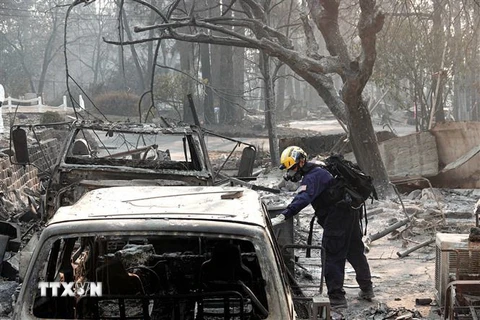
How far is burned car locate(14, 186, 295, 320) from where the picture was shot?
3822mm

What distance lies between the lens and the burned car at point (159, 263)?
3822mm

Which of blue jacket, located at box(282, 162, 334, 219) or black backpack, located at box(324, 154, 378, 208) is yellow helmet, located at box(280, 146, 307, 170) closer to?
blue jacket, located at box(282, 162, 334, 219)

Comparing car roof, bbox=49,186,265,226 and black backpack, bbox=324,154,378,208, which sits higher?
car roof, bbox=49,186,265,226

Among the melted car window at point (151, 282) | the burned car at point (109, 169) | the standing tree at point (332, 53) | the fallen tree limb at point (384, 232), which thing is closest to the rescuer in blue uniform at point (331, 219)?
the burned car at point (109, 169)

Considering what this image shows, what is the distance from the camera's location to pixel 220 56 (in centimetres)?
3934

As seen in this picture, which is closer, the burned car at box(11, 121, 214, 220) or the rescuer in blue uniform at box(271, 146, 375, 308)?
the rescuer in blue uniform at box(271, 146, 375, 308)

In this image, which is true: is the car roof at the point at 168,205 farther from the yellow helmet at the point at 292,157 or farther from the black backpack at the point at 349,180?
the black backpack at the point at 349,180

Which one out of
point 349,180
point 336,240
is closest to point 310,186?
point 349,180

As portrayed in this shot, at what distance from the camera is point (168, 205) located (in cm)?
427

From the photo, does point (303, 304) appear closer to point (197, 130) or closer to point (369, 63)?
point (197, 130)

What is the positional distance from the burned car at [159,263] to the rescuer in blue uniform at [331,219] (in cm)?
221

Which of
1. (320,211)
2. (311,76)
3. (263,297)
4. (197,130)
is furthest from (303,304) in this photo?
(311,76)

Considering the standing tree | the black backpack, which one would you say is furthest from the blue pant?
the standing tree

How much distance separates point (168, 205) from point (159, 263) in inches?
42.1
